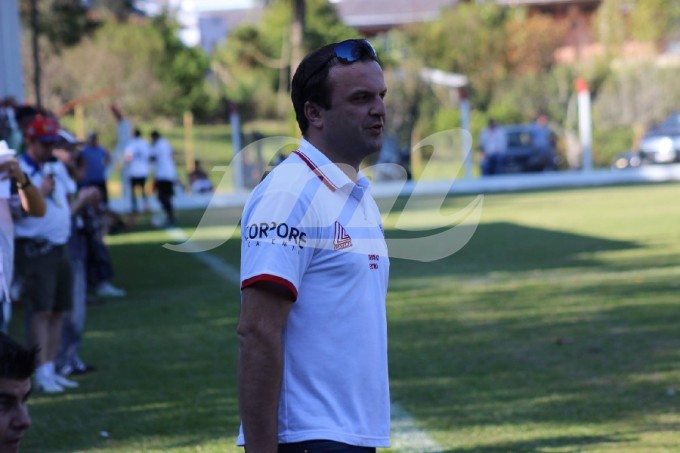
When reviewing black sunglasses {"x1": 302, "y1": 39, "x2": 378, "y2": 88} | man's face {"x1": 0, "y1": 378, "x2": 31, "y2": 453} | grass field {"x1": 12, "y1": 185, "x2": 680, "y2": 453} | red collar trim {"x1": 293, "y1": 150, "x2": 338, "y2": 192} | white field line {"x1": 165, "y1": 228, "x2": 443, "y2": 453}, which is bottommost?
grass field {"x1": 12, "y1": 185, "x2": 680, "y2": 453}

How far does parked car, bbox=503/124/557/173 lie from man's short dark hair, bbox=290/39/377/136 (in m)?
39.0

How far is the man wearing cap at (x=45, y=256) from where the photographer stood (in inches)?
368

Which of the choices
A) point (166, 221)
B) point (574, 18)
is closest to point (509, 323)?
point (166, 221)

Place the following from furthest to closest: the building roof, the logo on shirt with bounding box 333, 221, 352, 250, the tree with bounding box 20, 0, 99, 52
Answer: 1. the building roof
2. the tree with bounding box 20, 0, 99, 52
3. the logo on shirt with bounding box 333, 221, 352, 250

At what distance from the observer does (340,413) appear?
140 inches

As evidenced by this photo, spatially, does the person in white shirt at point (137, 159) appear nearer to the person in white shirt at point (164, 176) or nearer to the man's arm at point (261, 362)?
the person in white shirt at point (164, 176)

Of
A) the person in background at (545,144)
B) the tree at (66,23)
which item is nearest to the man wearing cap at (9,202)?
the tree at (66,23)

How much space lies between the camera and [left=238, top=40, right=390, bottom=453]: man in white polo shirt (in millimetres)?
3447

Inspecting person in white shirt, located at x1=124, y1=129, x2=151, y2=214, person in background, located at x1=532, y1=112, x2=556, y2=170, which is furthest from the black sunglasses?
person in background, located at x1=532, y1=112, x2=556, y2=170

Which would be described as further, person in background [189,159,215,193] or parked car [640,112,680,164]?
parked car [640,112,680,164]

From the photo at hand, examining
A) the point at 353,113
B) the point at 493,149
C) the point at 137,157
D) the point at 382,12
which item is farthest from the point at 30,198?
the point at 382,12

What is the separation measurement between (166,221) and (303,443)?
2372 centimetres

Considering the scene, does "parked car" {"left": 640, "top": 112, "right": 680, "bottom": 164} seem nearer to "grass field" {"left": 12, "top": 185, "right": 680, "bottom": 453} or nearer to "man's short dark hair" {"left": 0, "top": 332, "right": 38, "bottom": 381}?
"grass field" {"left": 12, "top": 185, "right": 680, "bottom": 453}

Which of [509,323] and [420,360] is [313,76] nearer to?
[420,360]
